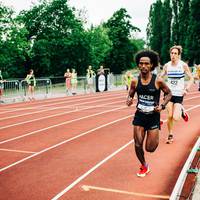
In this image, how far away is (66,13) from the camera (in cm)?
4809

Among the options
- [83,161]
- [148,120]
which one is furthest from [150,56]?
[83,161]

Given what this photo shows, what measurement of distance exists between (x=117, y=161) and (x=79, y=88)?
2213 centimetres

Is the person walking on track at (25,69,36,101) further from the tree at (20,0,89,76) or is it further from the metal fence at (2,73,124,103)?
the tree at (20,0,89,76)

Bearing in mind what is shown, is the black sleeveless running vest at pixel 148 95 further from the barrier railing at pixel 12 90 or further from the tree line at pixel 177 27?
the tree line at pixel 177 27

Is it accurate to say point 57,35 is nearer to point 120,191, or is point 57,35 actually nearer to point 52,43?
point 52,43

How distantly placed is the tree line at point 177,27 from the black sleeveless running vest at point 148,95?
57295 mm

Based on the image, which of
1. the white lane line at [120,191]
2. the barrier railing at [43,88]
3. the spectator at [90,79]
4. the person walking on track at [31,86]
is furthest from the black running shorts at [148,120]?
the spectator at [90,79]

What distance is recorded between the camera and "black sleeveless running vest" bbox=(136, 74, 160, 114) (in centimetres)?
561

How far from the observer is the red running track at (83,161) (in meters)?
5.40

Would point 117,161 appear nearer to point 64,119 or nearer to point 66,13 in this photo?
point 64,119

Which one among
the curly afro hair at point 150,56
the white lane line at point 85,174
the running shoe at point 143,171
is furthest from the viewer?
the running shoe at point 143,171

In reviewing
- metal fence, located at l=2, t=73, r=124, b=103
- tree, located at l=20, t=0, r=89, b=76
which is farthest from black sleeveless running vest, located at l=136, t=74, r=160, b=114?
tree, located at l=20, t=0, r=89, b=76

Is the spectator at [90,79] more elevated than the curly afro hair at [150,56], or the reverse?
the curly afro hair at [150,56]

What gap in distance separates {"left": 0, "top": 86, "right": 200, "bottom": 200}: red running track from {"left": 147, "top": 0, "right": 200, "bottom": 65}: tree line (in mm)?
52565
